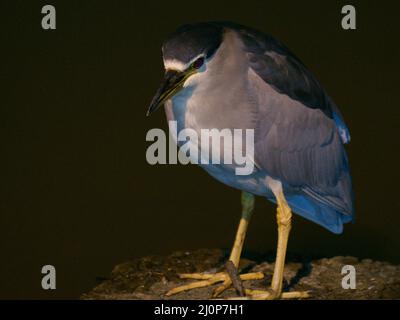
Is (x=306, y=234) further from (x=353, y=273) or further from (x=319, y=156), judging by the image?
(x=319, y=156)

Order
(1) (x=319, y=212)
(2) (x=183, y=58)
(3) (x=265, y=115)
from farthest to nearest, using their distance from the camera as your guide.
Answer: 1. (1) (x=319, y=212)
2. (3) (x=265, y=115)
3. (2) (x=183, y=58)

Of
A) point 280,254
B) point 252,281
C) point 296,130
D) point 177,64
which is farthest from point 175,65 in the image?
point 252,281

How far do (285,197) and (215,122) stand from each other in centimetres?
66

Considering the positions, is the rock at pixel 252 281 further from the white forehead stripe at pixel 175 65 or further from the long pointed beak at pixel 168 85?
the white forehead stripe at pixel 175 65

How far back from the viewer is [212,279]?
14.4 ft

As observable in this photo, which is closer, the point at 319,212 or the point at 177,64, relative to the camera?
the point at 177,64

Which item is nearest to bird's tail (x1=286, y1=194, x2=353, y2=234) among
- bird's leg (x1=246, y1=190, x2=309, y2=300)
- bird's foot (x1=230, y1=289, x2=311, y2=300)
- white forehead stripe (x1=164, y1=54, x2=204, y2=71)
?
bird's leg (x1=246, y1=190, x2=309, y2=300)

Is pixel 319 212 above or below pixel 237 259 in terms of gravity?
above

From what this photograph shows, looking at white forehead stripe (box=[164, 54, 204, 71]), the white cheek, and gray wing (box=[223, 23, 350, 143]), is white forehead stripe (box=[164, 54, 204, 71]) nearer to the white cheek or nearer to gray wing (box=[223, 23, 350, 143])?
the white cheek

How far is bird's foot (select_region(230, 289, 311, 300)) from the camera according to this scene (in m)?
4.12

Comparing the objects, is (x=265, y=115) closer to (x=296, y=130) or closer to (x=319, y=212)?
(x=296, y=130)

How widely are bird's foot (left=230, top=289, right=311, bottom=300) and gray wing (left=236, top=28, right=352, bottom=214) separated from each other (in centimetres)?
44

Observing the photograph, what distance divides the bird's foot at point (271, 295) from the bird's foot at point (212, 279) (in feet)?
0.47

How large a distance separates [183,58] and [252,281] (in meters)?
1.31
